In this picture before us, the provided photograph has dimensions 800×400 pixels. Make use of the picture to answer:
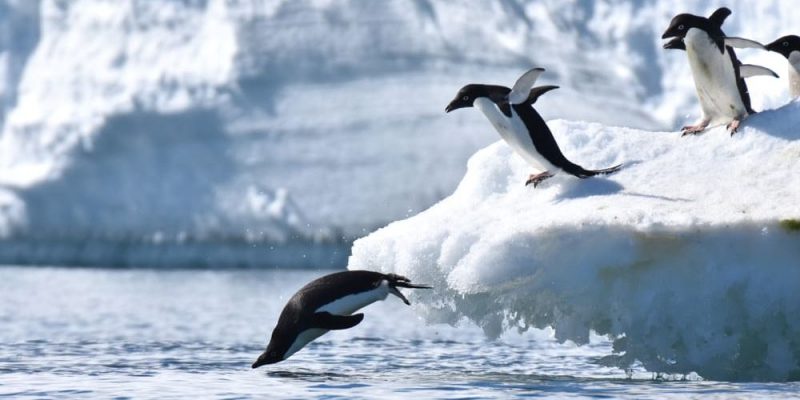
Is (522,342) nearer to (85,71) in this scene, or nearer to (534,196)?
(534,196)

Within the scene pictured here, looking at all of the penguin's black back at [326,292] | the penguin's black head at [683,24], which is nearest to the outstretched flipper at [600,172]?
the penguin's black head at [683,24]

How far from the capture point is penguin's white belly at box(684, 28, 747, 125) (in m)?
10.2

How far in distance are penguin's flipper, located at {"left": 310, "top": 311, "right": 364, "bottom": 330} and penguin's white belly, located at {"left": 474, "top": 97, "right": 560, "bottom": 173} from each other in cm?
183

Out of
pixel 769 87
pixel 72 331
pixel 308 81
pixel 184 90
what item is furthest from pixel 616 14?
pixel 769 87

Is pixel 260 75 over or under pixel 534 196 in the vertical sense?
over

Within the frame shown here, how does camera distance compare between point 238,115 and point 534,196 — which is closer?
point 534,196

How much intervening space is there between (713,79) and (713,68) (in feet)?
0.28

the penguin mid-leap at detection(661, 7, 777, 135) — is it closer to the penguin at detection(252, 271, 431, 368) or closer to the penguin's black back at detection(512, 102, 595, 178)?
the penguin's black back at detection(512, 102, 595, 178)

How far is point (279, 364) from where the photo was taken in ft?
37.9

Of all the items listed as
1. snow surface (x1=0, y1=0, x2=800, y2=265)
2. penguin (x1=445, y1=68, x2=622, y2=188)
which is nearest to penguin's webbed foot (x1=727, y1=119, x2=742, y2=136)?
penguin (x1=445, y1=68, x2=622, y2=188)

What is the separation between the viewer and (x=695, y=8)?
191 ft

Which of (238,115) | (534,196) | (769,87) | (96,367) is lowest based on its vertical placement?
(96,367)

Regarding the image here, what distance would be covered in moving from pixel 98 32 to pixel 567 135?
167ft

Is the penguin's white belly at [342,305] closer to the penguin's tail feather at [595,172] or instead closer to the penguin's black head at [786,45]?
the penguin's tail feather at [595,172]
